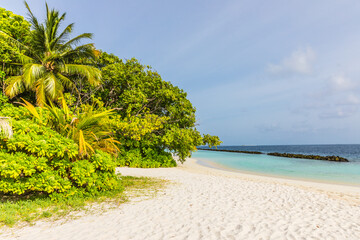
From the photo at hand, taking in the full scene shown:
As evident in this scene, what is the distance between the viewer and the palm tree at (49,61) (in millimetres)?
11844

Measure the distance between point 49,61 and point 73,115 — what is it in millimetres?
8779

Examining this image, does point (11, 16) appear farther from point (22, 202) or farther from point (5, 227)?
point (5, 227)

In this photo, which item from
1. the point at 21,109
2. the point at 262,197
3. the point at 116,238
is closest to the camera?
the point at 116,238

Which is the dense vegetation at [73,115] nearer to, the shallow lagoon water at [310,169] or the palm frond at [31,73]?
the palm frond at [31,73]

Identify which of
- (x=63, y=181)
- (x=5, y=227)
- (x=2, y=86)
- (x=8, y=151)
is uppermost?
(x=2, y=86)

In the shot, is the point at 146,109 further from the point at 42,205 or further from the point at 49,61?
the point at 42,205

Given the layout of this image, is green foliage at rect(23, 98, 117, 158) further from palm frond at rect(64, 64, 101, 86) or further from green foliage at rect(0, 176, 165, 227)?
palm frond at rect(64, 64, 101, 86)

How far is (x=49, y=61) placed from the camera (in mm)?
13234

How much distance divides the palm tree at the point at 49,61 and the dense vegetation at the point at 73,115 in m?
0.06

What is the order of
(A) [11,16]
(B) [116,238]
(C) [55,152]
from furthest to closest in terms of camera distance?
(A) [11,16]
(C) [55,152]
(B) [116,238]

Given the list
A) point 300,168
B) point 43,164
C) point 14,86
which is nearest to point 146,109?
point 14,86

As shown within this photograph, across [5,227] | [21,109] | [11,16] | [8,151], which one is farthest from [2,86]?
[5,227]

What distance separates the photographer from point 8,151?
5.22 metres

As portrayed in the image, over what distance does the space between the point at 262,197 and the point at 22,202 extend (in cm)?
741
